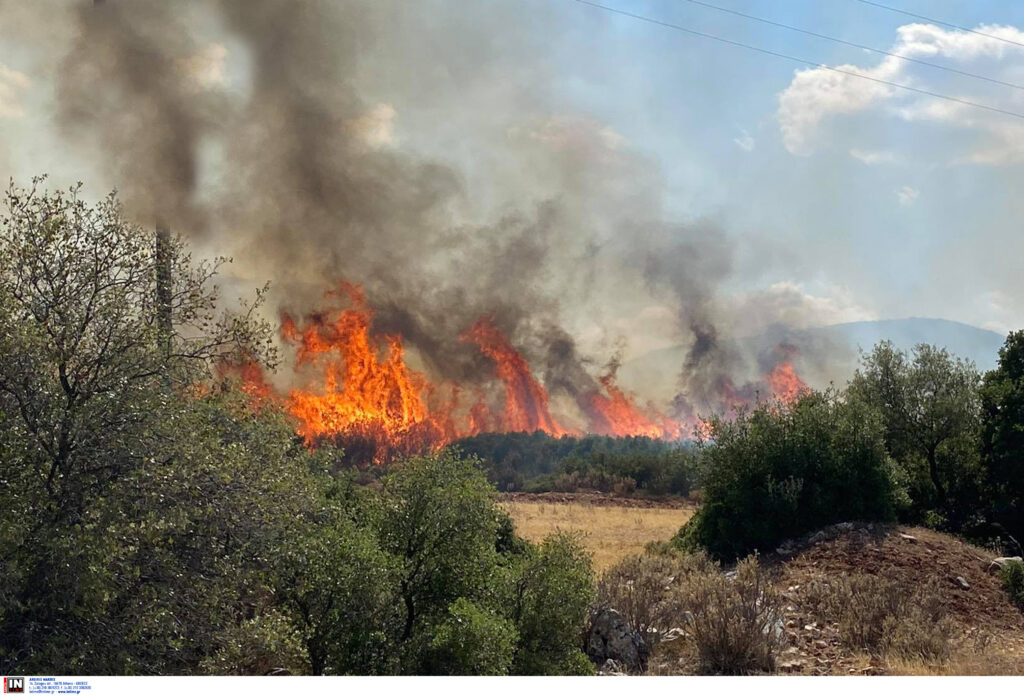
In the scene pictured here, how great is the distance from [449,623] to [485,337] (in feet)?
174

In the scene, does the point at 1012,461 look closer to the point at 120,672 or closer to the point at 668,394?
the point at 120,672

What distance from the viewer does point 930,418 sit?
31.5 meters

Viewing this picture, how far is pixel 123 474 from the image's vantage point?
10.8m

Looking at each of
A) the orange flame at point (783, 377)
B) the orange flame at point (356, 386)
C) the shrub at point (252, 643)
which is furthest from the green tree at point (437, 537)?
the orange flame at point (783, 377)

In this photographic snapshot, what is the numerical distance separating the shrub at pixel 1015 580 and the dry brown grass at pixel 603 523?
12132 mm

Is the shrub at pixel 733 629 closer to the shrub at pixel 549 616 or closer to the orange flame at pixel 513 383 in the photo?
the shrub at pixel 549 616

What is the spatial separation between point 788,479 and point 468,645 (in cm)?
1735

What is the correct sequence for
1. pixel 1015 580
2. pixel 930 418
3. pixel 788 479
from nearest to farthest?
pixel 1015 580 → pixel 788 479 → pixel 930 418

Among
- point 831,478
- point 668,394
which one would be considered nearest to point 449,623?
point 831,478

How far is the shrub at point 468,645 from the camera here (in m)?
11.5

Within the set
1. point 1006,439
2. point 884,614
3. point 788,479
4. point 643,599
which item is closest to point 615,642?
point 643,599

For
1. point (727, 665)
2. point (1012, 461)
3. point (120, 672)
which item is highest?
point (1012, 461)

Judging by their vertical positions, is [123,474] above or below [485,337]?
below

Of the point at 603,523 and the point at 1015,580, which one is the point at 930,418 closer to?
the point at 1015,580
